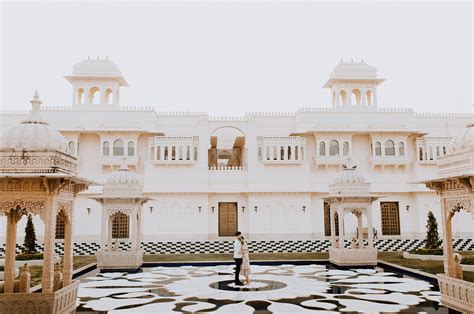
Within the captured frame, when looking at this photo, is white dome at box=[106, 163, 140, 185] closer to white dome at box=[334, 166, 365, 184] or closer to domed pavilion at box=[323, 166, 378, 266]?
domed pavilion at box=[323, 166, 378, 266]

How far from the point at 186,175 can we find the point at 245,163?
3.40 metres

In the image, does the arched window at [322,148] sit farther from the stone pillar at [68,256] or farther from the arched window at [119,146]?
the stone pillar at [68,256]

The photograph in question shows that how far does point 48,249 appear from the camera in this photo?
603 cm

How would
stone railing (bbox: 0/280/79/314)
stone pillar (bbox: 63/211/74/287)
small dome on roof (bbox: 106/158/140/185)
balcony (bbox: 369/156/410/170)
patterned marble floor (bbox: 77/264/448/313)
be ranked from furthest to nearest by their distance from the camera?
1. balcony (bbox: 369/156/410/170)
2. small dome on roof (bbox: 106/158/140/185)
3. patterned marble floor (bbox: 77/264/448/313)
4. stone pillar (bbox: 63/211/74/287)
5. stone railing (bbox: 0/280/79/314)

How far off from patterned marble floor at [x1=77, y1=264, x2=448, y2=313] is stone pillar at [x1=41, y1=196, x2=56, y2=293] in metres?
1.33

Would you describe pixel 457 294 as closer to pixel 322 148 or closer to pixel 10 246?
pixel 10 246

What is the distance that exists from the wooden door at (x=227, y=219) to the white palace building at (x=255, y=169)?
5 centimetres

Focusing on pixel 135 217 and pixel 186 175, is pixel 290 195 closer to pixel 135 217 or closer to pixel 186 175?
pixel 186 175

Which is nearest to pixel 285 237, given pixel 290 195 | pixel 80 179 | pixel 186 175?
pixel 290 195

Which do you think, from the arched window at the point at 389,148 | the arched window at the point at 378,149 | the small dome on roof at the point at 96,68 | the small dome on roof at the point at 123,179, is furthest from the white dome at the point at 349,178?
the small dome on roof at the point at 96,68

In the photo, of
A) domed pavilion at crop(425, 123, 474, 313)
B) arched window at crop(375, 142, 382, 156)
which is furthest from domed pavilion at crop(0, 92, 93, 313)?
arched window at crop(375, 142, 382, 156)

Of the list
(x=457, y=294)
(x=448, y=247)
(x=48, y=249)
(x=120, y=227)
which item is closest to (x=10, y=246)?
(x=48, y=249)

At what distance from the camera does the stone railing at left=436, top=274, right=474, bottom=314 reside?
643cm

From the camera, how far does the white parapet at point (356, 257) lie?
12125 millimetres
